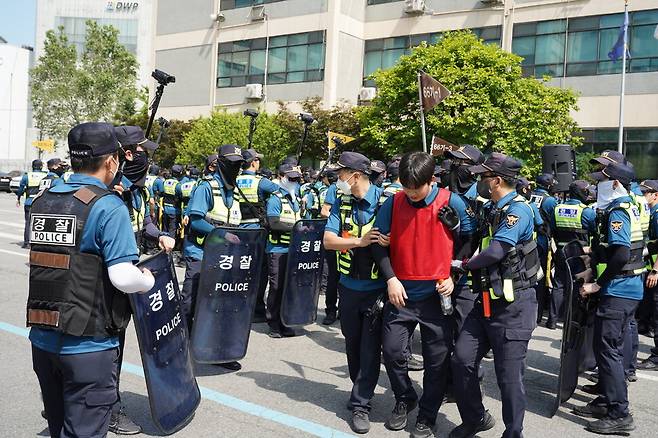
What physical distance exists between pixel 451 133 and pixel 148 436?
18.0 metres

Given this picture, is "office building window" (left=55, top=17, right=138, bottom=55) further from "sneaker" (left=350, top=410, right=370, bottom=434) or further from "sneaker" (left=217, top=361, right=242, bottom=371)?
"sneaker" (left=350, top=410, right=370, bottom=434)

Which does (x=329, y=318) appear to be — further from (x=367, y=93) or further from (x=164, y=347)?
(x=367, y=93)

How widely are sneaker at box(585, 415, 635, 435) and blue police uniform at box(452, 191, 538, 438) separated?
0.96 m

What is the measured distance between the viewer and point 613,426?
184 inches

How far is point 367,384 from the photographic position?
462 cm

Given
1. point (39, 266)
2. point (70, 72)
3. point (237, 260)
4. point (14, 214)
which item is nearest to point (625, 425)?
point (237, 260)

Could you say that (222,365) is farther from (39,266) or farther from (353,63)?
(353,63)

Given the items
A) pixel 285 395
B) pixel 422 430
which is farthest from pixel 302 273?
pixel 422 430

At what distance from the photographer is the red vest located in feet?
14.1

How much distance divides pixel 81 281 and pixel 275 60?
31.6 m

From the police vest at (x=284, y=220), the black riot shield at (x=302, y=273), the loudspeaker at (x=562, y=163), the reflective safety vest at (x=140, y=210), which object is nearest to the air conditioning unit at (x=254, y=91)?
the loudspeaker at (x=562, y=163)

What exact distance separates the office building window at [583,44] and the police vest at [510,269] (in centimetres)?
2375

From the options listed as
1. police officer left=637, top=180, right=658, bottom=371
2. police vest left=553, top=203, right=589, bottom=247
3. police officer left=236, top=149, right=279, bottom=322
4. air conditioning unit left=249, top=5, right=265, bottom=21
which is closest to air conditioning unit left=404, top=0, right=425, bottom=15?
air conditioning unit left=249, top=5, right=265, bottom=21

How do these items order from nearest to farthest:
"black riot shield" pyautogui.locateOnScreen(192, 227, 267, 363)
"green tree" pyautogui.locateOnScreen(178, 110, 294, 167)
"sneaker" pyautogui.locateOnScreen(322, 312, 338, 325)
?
"black riot shield" pyautogui.locateOnScreen(192, 227, 267, 363)
"sneaker" pyautogui.locateOnScreen(322, 312, 338, 325)
"green tree" pyautogui.locateOnScreen(178, 110, 294, 167)
